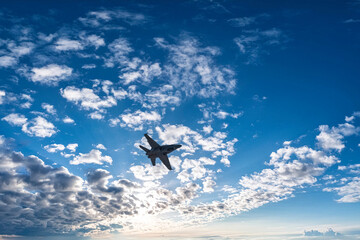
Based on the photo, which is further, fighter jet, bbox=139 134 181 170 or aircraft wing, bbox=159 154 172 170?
aircraft wing, bbox=159 154 172 170

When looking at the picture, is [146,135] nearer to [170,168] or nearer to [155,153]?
[155,153]

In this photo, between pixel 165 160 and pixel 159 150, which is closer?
pixel 159 150

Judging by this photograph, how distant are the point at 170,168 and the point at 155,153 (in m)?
7.96

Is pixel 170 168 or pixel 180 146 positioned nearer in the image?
pixel 180 146

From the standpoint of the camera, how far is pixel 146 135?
6750cm

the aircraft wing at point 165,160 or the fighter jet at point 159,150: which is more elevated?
the fighter jet at point 159,150

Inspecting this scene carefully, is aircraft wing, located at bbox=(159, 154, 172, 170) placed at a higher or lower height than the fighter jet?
lower

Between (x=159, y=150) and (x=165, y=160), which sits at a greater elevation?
(x=159, y=150)

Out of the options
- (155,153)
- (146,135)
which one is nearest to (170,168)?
(155,153)

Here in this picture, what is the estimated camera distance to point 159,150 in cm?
6975

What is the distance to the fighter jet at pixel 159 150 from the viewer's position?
68750 mm

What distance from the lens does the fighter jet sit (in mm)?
68750

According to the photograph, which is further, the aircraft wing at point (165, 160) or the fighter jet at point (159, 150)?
the aircraft wing at point (165, 160)

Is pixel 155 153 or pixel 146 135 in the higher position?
pixel 146 135
